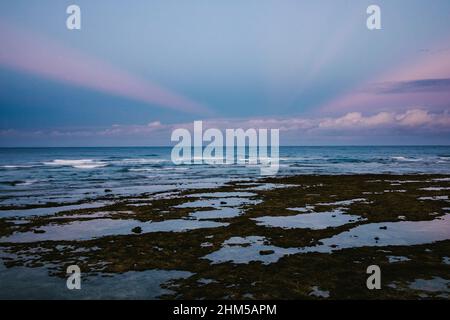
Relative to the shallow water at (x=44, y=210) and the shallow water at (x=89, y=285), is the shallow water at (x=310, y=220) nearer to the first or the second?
the shallow water at (x=89, y=285)

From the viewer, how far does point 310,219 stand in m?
20.5

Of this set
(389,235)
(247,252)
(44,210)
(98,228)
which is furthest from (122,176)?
(389,235)

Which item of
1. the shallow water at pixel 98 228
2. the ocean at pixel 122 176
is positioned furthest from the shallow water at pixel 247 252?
the ocean at pixel 122 176

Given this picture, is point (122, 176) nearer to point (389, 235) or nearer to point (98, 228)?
point (98, 228)

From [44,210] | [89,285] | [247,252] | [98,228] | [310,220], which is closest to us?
[89,285]

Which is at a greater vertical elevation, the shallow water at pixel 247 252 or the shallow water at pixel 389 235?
the shallow water at pixel 389 235

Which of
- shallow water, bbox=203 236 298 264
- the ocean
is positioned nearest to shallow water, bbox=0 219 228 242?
shallow water, bbox=203 236 298 264

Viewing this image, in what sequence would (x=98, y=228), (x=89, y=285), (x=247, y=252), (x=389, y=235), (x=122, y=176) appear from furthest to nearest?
(x=122, y=176), (x=98, y=228), (x=389, y=235), (x=247, y=252), (x=89, y=285)

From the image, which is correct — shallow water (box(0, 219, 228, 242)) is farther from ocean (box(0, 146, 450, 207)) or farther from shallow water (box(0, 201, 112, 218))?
ocean (box(0, 146, 450, 207))

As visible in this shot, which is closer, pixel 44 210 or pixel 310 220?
pixel 310 220
